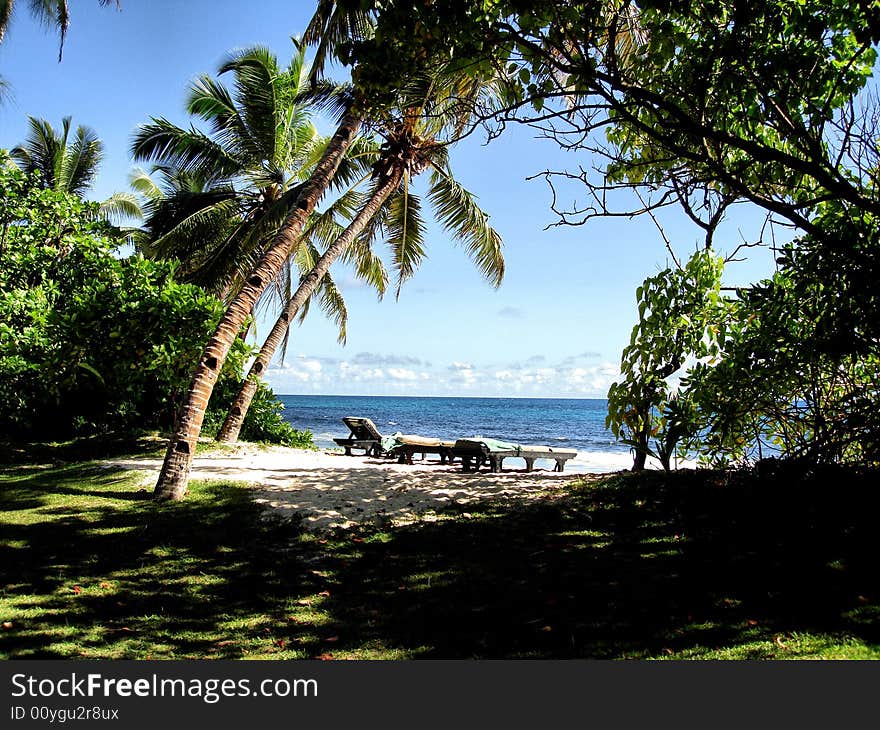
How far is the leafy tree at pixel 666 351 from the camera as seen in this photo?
819cm

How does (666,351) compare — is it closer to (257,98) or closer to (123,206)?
(257,98)

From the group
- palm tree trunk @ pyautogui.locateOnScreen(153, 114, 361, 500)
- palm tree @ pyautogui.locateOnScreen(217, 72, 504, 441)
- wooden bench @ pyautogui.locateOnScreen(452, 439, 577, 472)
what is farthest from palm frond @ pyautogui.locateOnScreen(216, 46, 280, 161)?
wooden bench @ pyautogui.locateOnScreen(452, 439, 577, 472)

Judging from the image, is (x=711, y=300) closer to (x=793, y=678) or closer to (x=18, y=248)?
(x=793, y=678)

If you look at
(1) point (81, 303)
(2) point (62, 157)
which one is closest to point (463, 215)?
(1) point (81, 303)

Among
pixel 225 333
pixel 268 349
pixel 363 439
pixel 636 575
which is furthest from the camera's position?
pixel 363 439

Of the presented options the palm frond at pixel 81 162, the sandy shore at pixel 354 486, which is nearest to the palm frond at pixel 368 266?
the sandy shore at pixel 354 486

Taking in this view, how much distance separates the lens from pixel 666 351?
864 centimetres

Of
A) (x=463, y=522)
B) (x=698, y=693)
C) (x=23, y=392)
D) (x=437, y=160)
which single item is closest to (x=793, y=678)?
(x=698, y=693)

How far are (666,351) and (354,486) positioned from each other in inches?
210

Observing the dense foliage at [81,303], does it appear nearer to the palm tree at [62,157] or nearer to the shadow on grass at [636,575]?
the shadow on grass at [636,575]

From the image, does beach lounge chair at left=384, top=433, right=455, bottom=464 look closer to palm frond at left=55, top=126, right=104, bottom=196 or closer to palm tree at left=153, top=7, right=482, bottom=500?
palm tree at left=153, top=7, right=482, bottom=500

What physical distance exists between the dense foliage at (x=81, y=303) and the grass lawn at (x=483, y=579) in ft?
9.18

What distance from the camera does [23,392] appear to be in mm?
13492

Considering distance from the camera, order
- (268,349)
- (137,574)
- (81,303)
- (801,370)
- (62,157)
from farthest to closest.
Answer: (62,157)
(268,349)
(81,303)
(801,370)
(137,574)
